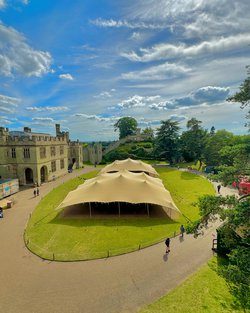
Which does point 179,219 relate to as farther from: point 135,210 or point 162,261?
point 162,261

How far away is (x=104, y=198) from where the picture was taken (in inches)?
854

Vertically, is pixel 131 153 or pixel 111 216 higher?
pixel 131 153

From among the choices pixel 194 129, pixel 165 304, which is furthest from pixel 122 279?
pixel 194 129

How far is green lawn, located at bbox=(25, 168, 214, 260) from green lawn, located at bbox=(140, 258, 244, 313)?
483 cm

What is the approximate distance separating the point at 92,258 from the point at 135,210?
999 cm

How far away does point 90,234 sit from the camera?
17.8 metres

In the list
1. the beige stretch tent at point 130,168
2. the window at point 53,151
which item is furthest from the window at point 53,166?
the beige stretch tent at point 130,168

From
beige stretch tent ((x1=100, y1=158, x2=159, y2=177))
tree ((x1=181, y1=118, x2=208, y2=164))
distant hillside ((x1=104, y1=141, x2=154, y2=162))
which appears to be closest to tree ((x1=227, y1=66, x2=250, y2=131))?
beige stretch tent ((x1=100, y1=158, x2=159, y2=177))

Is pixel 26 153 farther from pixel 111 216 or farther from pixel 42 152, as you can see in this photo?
pixel 111 216

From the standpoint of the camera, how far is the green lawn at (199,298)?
9977 mm

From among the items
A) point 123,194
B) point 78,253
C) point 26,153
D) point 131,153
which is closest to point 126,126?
point 131,153

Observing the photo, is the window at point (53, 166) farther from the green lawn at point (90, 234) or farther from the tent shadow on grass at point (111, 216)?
the tent shadow on grass at point (111, 216)

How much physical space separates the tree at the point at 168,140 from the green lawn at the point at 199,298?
4856cm

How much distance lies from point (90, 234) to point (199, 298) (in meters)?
10.0
